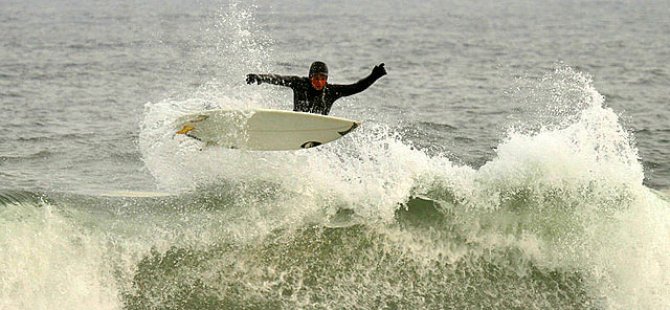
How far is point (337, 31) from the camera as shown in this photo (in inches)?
1523

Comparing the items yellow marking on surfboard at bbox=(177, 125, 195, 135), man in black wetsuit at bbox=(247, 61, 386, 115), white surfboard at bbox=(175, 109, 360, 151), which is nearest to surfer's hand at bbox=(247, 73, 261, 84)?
white surfboard at bbox=(175, 109, 360, 151)

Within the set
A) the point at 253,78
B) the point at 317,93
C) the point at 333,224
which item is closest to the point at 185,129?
the point at 253,78

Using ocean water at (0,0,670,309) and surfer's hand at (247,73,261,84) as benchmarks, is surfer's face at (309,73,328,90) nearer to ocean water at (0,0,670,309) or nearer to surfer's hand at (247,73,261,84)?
surfer's hand at (247,73,261,84)

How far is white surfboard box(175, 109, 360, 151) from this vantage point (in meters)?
10.3

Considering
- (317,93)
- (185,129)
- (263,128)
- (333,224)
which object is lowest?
(333,224)

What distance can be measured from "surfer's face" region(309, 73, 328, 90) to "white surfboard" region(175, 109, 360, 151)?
1.49ft

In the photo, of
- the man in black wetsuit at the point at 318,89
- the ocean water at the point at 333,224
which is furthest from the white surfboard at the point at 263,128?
the man in black wetsuit at the point at 318,89

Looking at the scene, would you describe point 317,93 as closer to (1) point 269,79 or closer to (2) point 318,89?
(2) point 318,89

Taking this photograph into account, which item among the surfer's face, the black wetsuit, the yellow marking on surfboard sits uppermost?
the surfer's face

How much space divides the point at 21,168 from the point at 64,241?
5.36 metres

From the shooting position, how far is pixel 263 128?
10.4m

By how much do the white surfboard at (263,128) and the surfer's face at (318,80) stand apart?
0.45 meters

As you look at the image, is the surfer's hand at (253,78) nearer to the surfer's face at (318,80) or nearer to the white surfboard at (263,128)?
the white surfboard at (263,128)

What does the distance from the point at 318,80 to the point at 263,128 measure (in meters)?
0.88
